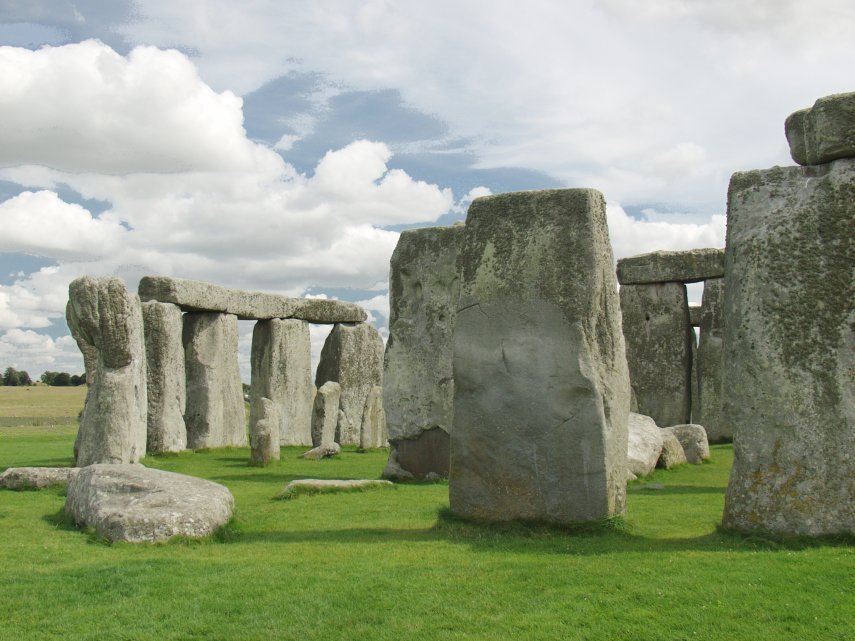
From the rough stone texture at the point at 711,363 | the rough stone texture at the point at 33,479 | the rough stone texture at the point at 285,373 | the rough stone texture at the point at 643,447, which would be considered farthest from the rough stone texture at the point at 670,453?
the rough stone texture at the point at 285,373

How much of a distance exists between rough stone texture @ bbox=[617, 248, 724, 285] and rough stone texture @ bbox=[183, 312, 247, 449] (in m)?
9.31

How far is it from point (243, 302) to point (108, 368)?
8410 millimetres

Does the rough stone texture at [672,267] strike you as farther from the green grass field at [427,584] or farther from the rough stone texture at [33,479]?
the rough stone texture at [33,479]

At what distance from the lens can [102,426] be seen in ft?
43.9

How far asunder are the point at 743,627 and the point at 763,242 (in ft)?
10.4

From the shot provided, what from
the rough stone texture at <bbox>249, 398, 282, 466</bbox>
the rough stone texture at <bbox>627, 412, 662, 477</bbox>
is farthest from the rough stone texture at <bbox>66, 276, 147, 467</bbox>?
the rough stone texture at <bbox>627, 412, 662, 477</bbox>

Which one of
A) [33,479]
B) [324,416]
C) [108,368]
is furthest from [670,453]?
[33,479]

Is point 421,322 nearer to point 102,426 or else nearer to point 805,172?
point 102,426

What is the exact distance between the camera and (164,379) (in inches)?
731

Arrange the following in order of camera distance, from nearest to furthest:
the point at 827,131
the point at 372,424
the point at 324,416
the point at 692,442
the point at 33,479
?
the point at 827,131
the point at 33,479
the point at 692,442
the point at 372,424
the point at 324,416

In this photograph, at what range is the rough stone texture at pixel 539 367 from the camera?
7828 millimetres

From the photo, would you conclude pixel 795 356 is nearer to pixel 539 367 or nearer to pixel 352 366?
pixel 539 367

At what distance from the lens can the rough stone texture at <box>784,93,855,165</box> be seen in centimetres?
732

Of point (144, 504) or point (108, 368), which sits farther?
point (108, 368)
